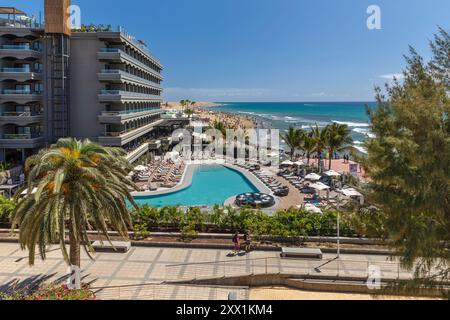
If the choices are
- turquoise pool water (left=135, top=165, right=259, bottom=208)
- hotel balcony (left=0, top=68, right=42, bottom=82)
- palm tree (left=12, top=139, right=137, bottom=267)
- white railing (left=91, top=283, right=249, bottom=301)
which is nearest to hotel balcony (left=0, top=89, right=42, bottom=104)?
hotel balcony (left=0, top=68, right=42, bottom=82)

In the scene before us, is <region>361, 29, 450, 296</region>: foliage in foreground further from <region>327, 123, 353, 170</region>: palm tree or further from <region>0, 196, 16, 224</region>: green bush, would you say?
<region>327, 123, 353, 170</region>: palm tree

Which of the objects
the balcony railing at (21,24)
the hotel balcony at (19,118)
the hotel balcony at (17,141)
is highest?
the balcony railing at (21,24)

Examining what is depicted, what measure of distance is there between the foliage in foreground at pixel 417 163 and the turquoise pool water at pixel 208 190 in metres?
18.8

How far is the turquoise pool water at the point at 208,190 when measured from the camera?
3259 centimetres

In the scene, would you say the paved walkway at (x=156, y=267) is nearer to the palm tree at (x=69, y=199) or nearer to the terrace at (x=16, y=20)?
the palm tree at (x=69, y=199)

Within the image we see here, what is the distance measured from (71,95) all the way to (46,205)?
29166 mm

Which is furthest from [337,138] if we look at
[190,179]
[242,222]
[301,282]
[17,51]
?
[17,51]

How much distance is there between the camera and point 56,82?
128ft

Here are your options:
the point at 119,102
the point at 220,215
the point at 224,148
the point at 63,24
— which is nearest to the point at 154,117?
the point at 224,148

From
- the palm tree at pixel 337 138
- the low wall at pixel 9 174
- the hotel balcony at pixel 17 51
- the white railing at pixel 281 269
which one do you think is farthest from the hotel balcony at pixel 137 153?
the white railing at pixel 281 269

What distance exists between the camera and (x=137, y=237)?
69.2 feet

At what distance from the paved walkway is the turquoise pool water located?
8942 mm

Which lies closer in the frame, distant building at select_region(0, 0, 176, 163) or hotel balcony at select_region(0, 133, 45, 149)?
hotel balcony at select_region(0, 133, 45, 149)

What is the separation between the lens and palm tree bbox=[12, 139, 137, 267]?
13672 millimetres
